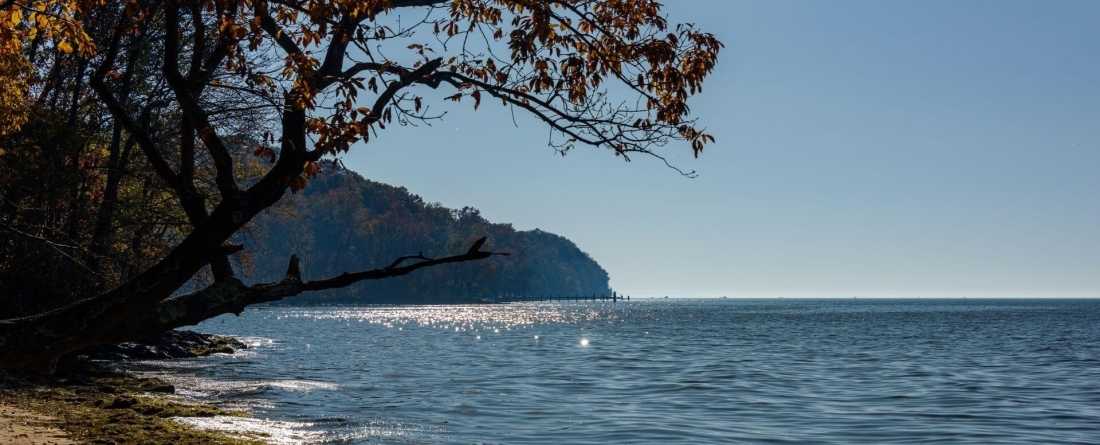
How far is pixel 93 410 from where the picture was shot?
15289 mm

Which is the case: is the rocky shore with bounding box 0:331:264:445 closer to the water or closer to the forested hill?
the water

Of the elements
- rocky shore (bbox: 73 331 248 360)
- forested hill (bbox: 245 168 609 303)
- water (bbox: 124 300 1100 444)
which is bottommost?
water (bbox: 124 300 1100 444)

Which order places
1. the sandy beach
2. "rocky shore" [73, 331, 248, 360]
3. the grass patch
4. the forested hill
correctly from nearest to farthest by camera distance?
the sandy beach < the grass patch < "rocky shore" [73, 331, 248, 360] < the forested hill

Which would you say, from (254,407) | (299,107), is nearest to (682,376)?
(254,407)

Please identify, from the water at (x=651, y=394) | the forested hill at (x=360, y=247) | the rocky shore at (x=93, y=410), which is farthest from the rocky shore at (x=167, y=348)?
the forested hill at (x=360, y=247)

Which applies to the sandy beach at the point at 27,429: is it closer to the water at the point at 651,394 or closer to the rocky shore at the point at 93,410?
the rocky shore at the point at 93,410

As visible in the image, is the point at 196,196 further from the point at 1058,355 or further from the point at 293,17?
the point at 1058,355

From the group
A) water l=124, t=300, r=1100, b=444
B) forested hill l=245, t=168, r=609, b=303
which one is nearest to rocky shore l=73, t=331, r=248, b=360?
water l=124, t=300, r=1100, b=444

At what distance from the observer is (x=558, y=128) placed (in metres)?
7.98

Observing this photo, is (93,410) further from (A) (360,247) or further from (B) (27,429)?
(A) (360,247)

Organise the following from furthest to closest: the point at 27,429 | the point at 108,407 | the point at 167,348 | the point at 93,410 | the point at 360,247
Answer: the point at 360,247 < the point at 167,348 < the point at 108,407 < the point at 93,410 < the point at 27,429

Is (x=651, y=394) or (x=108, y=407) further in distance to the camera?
(x=651, y=394)

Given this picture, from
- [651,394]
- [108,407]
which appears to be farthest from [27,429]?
[651,394]

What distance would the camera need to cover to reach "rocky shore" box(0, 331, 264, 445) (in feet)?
41.4
